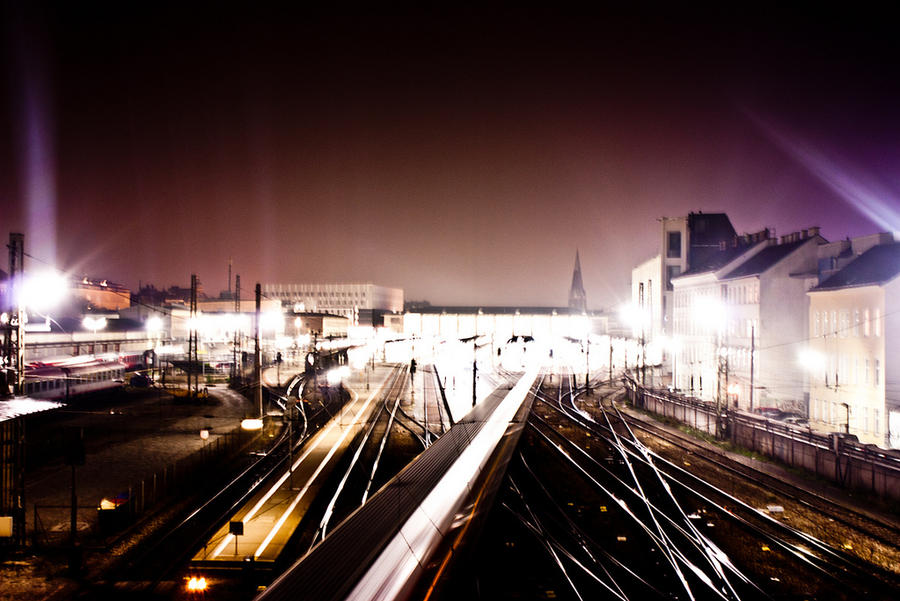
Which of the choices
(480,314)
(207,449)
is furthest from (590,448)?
(480,314)

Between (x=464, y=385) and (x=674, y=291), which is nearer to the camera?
(x=464, y=385)

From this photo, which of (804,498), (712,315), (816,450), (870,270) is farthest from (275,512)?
(712,315)

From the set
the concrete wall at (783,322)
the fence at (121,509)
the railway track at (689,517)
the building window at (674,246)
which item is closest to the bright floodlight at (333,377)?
the fence at (121,509)

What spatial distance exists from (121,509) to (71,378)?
22943mm

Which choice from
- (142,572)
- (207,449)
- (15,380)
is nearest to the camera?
(142,572)

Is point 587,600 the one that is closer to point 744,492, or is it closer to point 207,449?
point 744,492

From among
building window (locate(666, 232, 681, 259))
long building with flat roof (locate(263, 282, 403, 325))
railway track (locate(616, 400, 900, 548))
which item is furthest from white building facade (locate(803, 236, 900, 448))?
long building with flat roof (locate(263, 282, 403, 325))

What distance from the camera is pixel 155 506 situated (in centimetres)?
1399

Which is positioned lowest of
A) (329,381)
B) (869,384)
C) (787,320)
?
(329,381)

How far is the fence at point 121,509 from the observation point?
1206 centimetres

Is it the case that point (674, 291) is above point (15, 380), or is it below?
above

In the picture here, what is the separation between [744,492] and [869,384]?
1083cm

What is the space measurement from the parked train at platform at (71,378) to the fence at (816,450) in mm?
29736

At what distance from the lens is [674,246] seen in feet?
152
